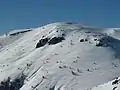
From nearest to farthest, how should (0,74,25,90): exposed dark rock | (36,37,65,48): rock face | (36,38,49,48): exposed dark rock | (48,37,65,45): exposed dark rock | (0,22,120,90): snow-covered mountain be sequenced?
(0,22,120,90): snow-covered mountain → (0,74,25,90): exposed dark rock → (48,37,65,45): exposed dark rock → (36,37,65,48): rock face → (36,38,49,48): exposed dark rock

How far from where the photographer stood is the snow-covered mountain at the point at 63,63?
42812 millimetres

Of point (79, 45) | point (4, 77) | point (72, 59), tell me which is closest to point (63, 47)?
point (79, 45)

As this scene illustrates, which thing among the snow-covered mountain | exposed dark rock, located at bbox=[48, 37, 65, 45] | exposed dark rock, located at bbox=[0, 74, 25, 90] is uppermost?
exposed dark rock, located at bbox=[48, 37, 65, 45]

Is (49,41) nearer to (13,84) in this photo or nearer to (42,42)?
(42,42)

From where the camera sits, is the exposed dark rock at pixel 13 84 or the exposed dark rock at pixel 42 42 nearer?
the exposed dark rock at pixel 13 84

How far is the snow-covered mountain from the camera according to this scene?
42.8m

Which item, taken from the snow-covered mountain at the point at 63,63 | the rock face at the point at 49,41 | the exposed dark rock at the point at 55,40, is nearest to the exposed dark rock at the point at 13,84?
the snow-covered mountain at the point at 63,63

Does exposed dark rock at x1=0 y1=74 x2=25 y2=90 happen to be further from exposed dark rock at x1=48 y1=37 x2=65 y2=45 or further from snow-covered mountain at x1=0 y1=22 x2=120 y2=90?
exposed dark rock at x1=48 y1=37 x2=65 y2=45

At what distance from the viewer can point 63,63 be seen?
49.4 m

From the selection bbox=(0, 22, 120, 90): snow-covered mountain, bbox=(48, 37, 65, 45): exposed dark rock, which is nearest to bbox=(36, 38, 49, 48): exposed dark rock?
bbox=(0, 22, 120, 90): snow-covered mountain

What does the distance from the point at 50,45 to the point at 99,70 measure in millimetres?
15146

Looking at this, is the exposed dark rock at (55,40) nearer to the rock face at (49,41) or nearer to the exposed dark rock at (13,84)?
the rock face at (49,41)

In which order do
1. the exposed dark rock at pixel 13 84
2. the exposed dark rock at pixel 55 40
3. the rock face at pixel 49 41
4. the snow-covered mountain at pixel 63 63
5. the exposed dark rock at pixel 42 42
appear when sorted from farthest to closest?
the exposed dark rock at pixel 42 42
the rock face at pixel 49 41
the exposed dark rock at pixel 55 40
the exposed dark rock at pixel 13 84
the snow-covered mountain at pixel 63 63

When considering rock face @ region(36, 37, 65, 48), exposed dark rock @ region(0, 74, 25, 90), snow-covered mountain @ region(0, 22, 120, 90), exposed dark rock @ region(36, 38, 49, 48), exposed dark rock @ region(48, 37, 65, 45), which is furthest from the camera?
exposed dark rock @ region(36, 38, 49, 48)
